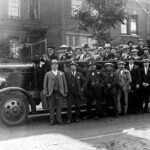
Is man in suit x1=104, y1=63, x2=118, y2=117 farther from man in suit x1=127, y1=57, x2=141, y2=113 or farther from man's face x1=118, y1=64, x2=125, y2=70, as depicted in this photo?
man in suit x1=127, y1=57, x2=141, y2=113

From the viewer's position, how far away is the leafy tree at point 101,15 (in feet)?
37.6

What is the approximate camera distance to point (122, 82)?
29.3 feet

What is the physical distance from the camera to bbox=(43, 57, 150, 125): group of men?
782 cm

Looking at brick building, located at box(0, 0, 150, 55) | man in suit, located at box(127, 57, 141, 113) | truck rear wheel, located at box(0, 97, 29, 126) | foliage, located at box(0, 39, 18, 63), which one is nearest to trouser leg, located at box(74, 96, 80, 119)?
truck rear wheel, located at box(0, 97, 29, 126)

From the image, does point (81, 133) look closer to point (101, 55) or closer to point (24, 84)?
point (24, 84)

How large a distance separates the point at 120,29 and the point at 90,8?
952cm

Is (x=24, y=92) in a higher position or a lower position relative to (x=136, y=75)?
lower

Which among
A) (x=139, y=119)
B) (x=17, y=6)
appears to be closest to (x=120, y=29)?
(x=17, y=6)

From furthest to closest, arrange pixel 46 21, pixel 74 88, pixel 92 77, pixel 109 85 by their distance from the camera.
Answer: pixel 46 21 < pixel 109 85 < pixel 92 77 < pixel 74 88

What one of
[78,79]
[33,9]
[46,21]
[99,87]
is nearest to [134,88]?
[99,87]

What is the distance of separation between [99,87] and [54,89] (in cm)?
123

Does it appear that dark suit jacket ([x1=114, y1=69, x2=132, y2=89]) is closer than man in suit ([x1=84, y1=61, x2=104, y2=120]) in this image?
No

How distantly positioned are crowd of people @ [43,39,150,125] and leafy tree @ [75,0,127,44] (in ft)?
5.94

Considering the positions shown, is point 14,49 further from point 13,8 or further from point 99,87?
point 13,8
